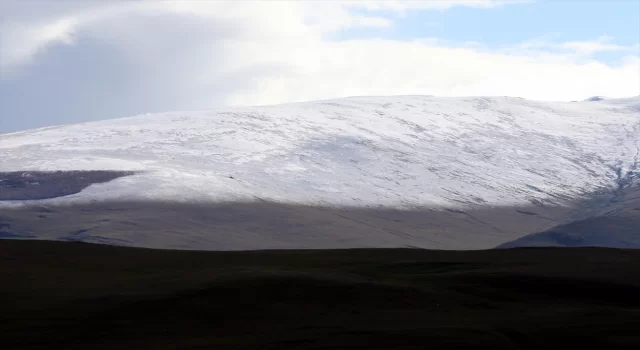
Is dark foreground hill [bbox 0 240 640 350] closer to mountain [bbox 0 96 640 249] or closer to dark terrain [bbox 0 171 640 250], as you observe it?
dark terrain [bbox 0 171 640 250]

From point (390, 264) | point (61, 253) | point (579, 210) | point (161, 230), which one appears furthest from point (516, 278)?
point (579, 210)

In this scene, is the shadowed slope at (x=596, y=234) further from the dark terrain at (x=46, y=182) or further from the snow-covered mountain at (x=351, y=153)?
the dark terrain at (x=46, y=182)

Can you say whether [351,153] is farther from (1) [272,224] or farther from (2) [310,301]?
(2) [310,301]

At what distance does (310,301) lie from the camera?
30922mm

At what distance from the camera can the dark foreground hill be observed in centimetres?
2606

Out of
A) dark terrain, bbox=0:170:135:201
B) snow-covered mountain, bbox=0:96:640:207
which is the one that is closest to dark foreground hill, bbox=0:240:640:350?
dark terrain, bbox=0:170:135:201

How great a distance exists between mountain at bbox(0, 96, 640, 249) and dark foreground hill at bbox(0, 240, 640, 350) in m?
57.4

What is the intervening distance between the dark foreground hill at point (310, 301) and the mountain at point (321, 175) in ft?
188

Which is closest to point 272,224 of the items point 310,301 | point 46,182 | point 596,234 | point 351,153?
point 46,182

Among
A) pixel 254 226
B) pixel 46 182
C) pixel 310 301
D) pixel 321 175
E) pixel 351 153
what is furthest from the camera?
pixel 351 153

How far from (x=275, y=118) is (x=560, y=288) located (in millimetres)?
111286

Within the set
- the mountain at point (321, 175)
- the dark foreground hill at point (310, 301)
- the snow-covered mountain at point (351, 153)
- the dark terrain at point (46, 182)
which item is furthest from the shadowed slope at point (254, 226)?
the dark foreground hill at point (310, 301)

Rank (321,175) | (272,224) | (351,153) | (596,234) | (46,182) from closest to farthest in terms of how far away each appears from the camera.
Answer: (272,224) → (596,234) → (46,182) → (321,175) → (351,153)

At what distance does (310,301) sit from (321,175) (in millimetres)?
94464
